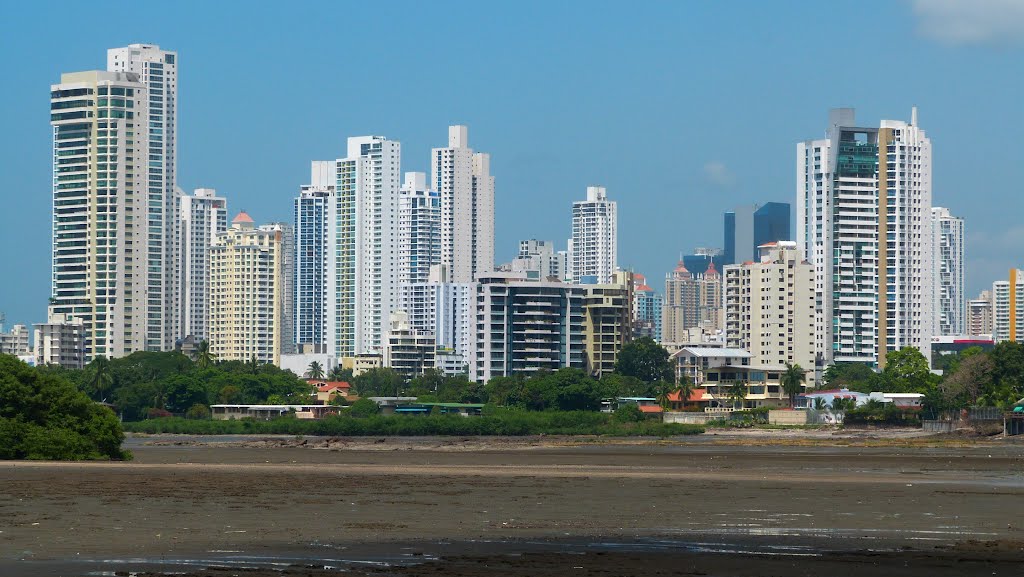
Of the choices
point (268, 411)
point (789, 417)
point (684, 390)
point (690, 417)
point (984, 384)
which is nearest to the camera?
point (984, 384)

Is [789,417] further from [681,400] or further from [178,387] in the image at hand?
[178,387]

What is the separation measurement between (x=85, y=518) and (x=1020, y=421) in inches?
3956

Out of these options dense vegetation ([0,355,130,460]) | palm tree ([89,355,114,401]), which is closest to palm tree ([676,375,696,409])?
palm tree ([89,355,114,401])

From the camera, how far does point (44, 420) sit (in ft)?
207

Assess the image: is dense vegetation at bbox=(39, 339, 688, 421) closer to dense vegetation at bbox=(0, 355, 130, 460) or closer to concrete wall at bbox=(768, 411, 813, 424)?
concrete wall at bbox=(768, 411, 813, 424)

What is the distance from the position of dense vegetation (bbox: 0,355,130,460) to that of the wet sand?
2361 mm

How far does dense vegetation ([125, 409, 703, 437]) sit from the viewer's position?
135750mm

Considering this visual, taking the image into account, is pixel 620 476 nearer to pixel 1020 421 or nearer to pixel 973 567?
pixel 973 567

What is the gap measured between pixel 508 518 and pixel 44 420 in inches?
1345

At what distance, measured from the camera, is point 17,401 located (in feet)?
203

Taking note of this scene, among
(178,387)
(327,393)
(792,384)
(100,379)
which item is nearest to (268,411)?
(178,387)

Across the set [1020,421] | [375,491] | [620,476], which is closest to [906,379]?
[1020,421]

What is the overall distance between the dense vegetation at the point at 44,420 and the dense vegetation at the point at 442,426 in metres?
72.0

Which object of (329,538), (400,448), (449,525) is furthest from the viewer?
(400,448)
